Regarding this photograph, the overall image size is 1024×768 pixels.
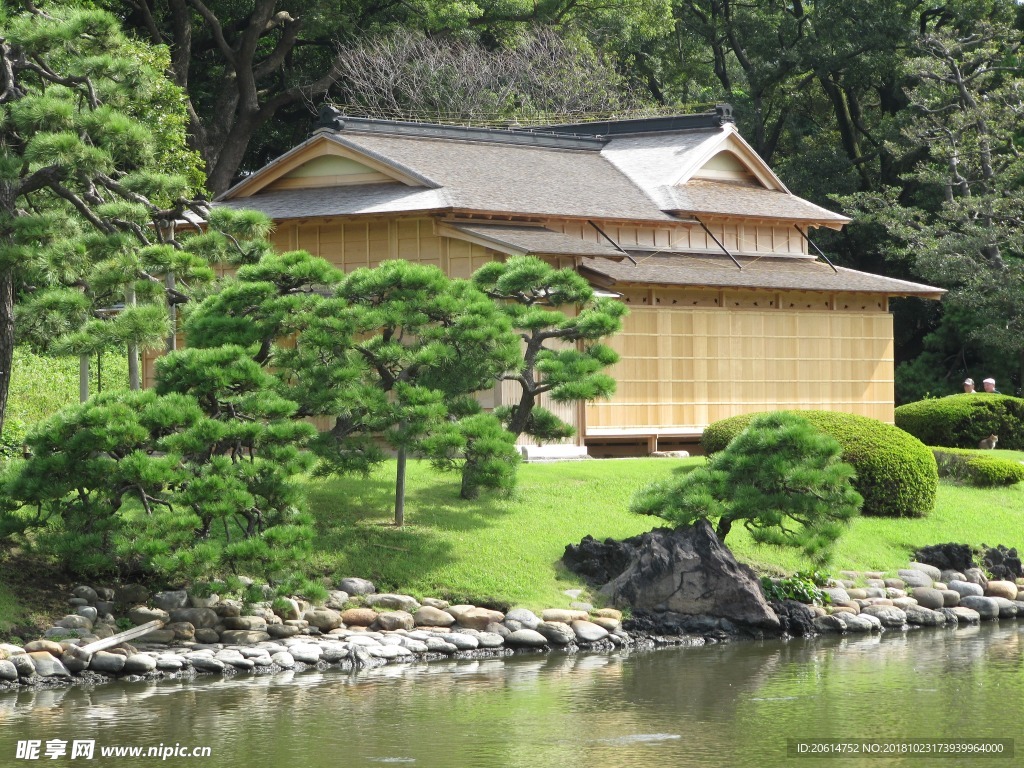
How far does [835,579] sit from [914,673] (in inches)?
154

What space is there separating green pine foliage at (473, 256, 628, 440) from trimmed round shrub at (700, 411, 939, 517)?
416cm

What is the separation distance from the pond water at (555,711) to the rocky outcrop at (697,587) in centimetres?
94

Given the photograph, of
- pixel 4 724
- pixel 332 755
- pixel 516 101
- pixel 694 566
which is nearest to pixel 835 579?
pixel 694 566

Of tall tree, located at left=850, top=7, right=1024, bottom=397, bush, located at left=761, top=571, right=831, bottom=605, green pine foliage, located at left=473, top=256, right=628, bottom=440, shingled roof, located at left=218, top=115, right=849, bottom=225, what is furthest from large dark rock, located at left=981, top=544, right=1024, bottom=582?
tall tree, located at left=850, top=7, right=1024, bottom=397

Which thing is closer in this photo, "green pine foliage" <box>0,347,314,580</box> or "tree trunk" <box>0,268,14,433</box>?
"green pine foliage" <box>0,347,314,580</box>

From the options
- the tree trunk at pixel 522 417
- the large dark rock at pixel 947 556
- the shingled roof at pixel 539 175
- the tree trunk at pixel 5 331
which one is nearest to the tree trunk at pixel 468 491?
the tree trunk at pixel 522 417

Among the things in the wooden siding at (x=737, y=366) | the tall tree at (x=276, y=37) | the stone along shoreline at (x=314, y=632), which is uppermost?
the tall tree at (x=276, y=37)

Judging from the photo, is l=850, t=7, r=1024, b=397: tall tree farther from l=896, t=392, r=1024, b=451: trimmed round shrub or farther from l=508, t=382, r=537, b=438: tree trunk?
l=508, t=382, r=537, b=438: tree trunk

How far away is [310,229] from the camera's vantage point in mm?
24219

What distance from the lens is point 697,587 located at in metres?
15.9

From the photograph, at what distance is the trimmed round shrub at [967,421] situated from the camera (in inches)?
1028

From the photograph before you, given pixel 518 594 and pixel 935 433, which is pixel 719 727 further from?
pixel 935 433

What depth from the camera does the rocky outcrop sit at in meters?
15.9

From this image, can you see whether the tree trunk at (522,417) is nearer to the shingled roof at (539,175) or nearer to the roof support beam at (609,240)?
the shingled roof at (539,175)
